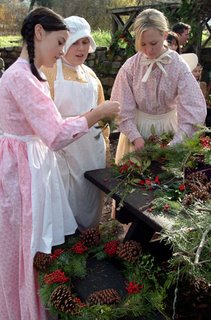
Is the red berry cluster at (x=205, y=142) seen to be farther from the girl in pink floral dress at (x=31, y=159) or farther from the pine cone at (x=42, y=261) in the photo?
the pine cone at (x=42, y=261)

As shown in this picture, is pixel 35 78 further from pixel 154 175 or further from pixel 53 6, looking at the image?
pixel 53 6

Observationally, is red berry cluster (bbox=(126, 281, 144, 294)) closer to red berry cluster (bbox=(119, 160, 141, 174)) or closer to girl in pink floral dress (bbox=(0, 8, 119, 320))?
girl in pink floral dress (bbox=(0, 8, 119, 320))

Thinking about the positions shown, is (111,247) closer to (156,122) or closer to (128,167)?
(128,167)

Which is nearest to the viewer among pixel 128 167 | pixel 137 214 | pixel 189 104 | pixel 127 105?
pixel 137 214

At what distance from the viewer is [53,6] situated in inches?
811

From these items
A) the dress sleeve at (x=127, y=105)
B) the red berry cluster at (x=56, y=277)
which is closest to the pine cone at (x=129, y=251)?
the red berry cluster at (x=56, y=277)

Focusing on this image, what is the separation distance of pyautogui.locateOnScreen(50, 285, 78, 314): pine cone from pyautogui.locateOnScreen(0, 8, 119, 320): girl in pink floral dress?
0.27 m

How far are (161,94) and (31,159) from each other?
33.8 inches

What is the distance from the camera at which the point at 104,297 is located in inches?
63.7

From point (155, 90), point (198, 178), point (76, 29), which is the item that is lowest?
point (198, 178)

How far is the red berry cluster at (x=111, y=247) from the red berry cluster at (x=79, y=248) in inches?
4.0

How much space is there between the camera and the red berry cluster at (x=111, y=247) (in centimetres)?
195

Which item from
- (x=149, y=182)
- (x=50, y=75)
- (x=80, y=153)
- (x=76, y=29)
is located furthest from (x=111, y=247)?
(x=76, y=29)

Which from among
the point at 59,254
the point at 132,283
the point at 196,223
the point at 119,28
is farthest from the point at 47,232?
the point at 119,28
